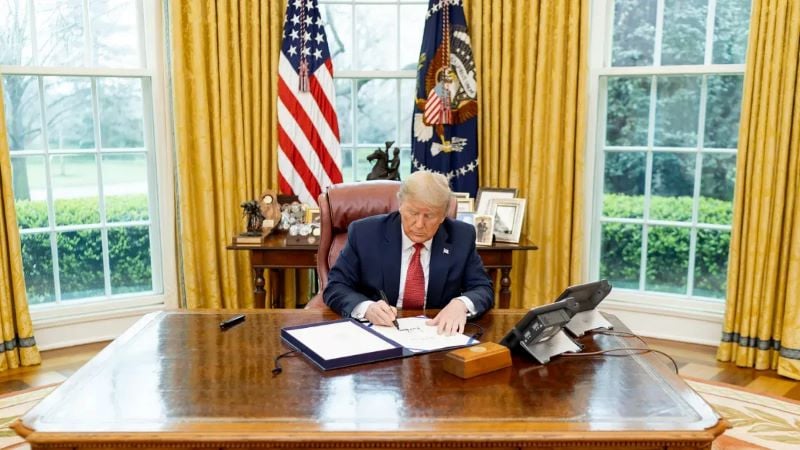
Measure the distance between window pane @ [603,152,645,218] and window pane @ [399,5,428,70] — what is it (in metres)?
1.32

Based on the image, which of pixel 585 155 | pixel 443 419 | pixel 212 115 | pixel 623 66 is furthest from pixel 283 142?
pixel 443 419

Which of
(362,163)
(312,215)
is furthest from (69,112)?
(362,163)

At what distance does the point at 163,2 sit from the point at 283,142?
3.33ft

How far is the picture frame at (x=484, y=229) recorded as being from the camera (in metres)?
3.34

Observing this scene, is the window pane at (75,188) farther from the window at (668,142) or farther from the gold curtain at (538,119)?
the window at (668,142)

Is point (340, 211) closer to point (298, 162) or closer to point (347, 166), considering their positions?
point (298, 162)

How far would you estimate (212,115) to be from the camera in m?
3.73

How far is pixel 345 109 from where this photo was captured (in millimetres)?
4012

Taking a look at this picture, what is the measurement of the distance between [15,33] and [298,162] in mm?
1639

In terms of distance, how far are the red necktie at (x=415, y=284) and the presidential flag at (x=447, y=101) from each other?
1.60 metres

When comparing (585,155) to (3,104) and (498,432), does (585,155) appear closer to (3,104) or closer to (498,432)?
(498,432)

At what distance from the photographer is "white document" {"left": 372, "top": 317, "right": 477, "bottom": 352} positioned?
176cm

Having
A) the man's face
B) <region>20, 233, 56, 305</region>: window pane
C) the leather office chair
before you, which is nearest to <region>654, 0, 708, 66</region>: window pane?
the leather office chair

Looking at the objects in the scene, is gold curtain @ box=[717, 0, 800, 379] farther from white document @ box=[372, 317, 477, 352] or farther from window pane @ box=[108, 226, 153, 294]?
window pane @ box=[108, 226, 153, 294]
